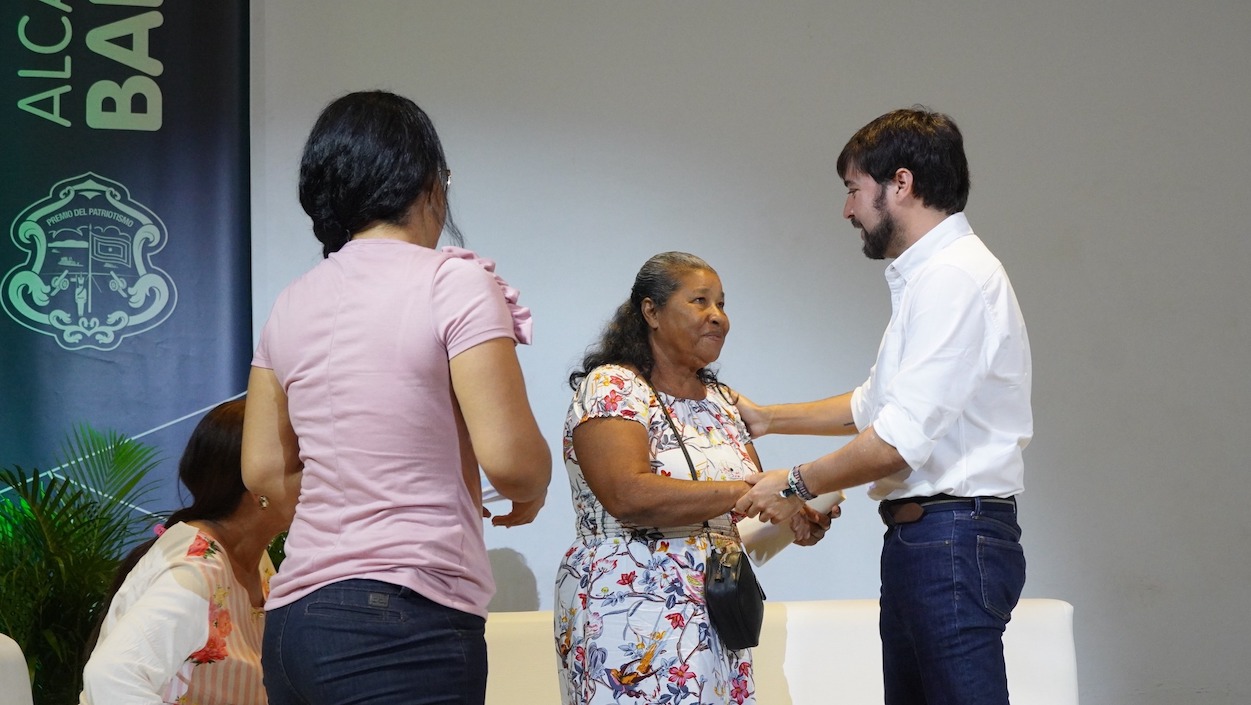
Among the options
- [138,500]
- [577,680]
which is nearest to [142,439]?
[138,500]

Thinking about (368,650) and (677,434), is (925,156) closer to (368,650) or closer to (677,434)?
(677,434)

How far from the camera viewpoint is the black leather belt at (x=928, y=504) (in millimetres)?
1978

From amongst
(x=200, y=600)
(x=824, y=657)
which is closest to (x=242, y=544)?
(x=200, y=600)

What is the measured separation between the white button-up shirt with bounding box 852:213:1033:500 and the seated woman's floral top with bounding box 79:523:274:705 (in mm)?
1130

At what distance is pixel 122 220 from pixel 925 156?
257cm

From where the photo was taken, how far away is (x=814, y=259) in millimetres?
4141

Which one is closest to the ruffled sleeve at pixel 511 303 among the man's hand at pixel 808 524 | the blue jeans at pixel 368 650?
the blue jeans at pixel 368 650

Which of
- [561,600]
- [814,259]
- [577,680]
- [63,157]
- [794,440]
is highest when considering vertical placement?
[63,157]

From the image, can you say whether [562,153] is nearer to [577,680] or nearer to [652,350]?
[652,350]

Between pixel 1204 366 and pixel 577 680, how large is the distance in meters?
3.09

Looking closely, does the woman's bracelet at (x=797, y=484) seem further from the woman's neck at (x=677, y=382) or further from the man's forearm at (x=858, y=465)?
the woman's neck at (x=677, y=382)

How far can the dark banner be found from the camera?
11.6 ft

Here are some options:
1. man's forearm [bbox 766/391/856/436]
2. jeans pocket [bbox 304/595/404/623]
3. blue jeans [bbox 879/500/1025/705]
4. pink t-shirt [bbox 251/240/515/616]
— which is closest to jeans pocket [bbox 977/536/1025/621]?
blue jeans [bbox 879/500/1025/705]

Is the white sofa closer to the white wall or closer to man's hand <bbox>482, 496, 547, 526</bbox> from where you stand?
the white wall
